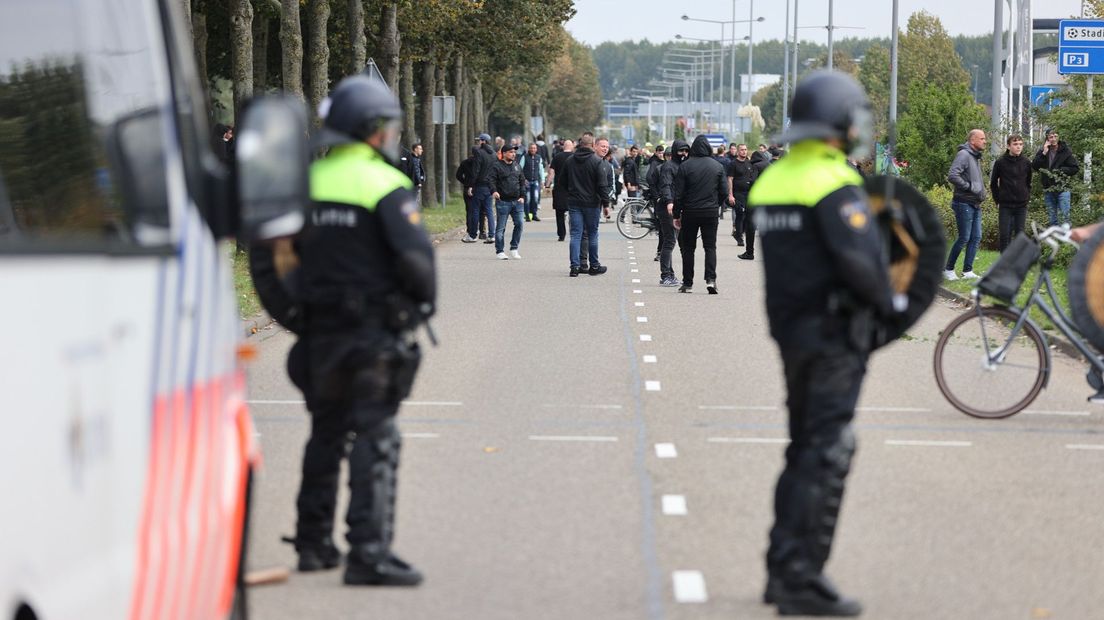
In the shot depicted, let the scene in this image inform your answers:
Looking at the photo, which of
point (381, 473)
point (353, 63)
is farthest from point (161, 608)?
point (353, 63)

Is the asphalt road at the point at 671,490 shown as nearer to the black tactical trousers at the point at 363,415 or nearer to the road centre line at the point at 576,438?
the road centre line at the point at 576,438

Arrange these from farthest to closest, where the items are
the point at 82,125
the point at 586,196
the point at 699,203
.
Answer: the point at 586,196 < the point at 699,203 < the point at 82,125

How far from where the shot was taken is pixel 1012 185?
71.2 feet

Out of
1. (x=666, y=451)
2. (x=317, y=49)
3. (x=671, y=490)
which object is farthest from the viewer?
(x=317, y=49)

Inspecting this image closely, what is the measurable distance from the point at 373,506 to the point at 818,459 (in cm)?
155

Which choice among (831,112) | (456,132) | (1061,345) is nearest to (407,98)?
(456,132)

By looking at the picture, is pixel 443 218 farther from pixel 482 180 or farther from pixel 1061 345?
pixel 1061 345

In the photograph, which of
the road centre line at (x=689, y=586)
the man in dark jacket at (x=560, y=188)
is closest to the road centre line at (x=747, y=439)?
the road centre line at (x=689, y=586)

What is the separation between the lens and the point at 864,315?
586 cm

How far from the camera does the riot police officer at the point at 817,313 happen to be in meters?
5.82

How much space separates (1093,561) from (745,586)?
1456mm

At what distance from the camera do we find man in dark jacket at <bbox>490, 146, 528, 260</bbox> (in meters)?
27.3

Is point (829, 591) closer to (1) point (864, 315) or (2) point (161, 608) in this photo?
(1) point (864, 315)

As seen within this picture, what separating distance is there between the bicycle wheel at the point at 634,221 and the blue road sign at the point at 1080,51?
38.8ft
